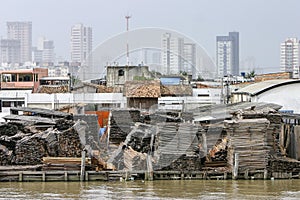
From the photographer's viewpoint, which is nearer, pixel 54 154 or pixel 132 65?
pixel 54 154

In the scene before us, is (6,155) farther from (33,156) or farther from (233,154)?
(233,154)

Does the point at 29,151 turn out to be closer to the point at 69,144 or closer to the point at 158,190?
the point at 69,144

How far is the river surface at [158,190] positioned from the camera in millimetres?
22156

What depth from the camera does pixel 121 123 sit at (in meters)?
28.0

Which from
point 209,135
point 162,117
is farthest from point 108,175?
point 162,117

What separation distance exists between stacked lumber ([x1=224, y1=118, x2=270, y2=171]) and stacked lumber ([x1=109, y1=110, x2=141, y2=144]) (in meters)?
4.64

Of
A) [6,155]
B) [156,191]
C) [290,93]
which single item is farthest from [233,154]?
[290,93]

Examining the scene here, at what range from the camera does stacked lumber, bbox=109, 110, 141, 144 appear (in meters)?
27.8

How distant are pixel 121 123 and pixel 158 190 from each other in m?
5.49

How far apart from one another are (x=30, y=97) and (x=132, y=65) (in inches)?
405

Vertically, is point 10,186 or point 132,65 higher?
point 132,65

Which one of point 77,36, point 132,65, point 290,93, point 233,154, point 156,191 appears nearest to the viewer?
point 156,191

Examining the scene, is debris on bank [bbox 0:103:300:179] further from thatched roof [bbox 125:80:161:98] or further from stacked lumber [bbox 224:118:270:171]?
thatched roof [bbox 125:80:161:98]

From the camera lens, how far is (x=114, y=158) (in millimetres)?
25734
